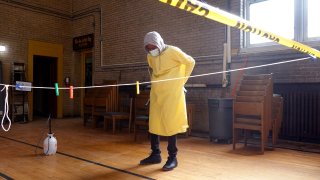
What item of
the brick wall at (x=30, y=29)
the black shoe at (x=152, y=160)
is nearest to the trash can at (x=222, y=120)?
the black shoe at (x=152, y=160)

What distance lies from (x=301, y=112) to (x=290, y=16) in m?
1.48

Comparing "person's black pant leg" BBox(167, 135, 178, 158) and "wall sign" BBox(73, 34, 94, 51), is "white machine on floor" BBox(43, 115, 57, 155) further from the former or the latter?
"wall sign" BBox(73, 34, 94, 51)

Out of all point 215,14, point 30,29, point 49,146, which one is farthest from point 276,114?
point 30,29

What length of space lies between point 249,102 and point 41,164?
265 cm

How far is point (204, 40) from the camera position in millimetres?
5402

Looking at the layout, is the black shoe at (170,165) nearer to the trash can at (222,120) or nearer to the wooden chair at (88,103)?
the trash can at (222,120)

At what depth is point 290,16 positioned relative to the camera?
4527 mm

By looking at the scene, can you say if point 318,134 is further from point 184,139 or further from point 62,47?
point 62,47

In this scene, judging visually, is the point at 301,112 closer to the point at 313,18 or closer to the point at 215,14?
the point at 313,18

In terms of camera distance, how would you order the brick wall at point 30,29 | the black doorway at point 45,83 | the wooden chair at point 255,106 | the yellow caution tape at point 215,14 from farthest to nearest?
the black doorway at point 45,83 → the brick wall at point 30,29 → the wooden chair at point 255,106 → the yellow caution tape at point 215,14

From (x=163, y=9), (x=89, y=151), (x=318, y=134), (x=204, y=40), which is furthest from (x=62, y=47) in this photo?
(x=318, y=134)

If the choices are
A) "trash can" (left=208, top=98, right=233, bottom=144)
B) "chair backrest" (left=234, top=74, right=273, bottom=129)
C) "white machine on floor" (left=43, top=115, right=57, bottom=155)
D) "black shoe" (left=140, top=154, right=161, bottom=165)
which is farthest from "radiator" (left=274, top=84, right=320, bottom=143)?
"white machine on floor" (left=43, top=115, right=57, bottom=155)

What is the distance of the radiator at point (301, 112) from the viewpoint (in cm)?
417

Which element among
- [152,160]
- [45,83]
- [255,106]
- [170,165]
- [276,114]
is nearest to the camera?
[170,165]
